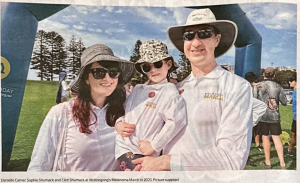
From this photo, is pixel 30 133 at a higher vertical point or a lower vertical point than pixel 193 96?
lower

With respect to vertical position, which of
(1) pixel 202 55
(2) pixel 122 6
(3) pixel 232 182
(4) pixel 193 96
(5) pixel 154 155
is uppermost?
(2) pixel 122 6

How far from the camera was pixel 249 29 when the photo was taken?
2723 mm

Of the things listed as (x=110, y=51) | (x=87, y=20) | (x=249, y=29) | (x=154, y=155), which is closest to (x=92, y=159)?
(x=154, y=155)

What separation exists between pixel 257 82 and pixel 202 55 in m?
0.52

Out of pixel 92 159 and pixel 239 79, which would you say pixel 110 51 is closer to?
pixel 92 159

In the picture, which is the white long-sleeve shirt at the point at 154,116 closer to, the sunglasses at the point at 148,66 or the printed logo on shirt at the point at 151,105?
the printed logo on shirt at the point at 151,105

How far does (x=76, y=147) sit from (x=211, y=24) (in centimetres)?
150

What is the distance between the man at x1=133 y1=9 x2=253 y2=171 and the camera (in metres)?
2.62

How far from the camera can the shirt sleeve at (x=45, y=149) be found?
263cm

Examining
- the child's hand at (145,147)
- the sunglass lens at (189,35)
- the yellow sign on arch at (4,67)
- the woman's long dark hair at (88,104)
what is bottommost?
the child's hand at (145,147)

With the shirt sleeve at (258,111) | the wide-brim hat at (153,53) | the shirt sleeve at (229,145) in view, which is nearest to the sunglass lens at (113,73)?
the wide-brim hat at (153,53)

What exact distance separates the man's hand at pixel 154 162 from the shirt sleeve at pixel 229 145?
0.04 meters

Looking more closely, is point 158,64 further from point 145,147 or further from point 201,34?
point 145,147

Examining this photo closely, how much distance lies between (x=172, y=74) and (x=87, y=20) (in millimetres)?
Answer: 851
